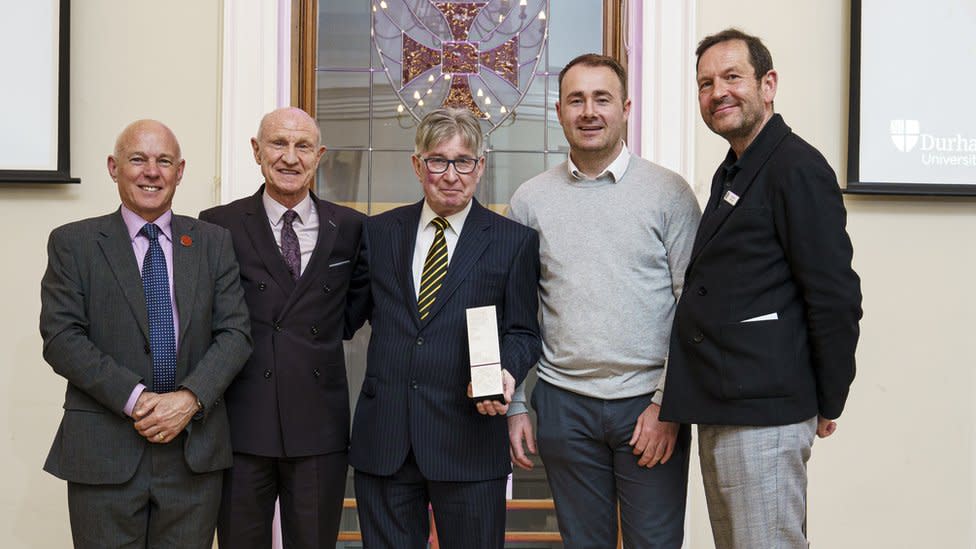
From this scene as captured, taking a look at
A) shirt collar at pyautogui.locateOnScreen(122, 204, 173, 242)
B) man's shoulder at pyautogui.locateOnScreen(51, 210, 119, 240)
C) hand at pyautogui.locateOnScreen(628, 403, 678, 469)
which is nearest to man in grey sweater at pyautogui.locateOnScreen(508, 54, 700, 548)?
hand at pyautogui.locateOnScreen(628, 403, 678, 469)

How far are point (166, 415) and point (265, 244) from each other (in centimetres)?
53

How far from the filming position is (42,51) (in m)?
3.21

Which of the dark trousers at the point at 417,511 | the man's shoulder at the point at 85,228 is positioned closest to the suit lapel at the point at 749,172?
the dark trousers at the point at 417,511

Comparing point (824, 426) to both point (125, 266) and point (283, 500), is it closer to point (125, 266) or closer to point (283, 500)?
point (283, 500)

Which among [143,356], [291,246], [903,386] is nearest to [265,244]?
[291,246]

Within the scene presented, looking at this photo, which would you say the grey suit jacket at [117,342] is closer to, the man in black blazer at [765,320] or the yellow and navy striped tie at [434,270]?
the yellow and navy striped tie at [434,270]

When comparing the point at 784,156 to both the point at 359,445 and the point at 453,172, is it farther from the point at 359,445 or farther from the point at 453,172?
the point at 359,445

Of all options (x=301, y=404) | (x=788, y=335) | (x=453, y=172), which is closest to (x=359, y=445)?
(x=301, y=404)

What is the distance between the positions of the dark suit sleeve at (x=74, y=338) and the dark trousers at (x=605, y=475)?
3.55 feet

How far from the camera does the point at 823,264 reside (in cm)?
A: 194

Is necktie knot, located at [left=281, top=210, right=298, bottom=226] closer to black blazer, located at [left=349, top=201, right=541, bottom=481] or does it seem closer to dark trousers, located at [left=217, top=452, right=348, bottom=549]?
black blazer, located at [left=349, top=201, right=541, bottom=481]

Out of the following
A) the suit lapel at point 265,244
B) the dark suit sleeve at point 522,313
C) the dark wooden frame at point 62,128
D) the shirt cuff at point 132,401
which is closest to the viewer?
the shirt cuff at point 132,401

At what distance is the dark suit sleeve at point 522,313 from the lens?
228 centimetres

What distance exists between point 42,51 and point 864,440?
11.1 feet
